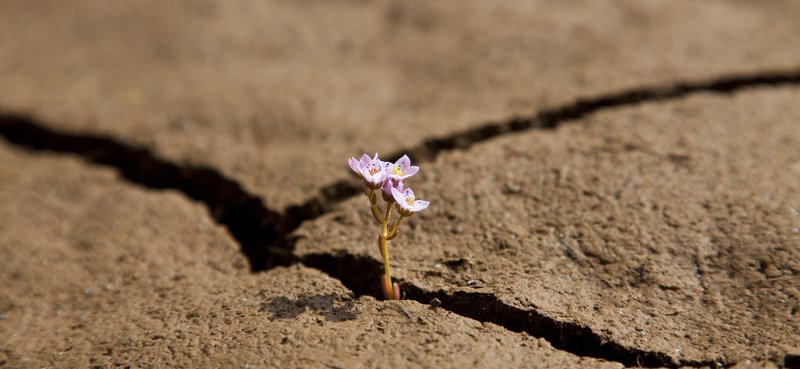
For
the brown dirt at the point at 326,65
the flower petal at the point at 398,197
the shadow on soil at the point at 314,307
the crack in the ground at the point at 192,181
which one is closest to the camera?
the flower petal at the point at 398,197

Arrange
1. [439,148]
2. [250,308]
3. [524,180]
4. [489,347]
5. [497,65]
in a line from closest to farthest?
[489,347], [250,308], [524,180], [439,148], [497,65]

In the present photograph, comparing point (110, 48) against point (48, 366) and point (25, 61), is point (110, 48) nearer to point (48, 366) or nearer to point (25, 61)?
point (25, 61)

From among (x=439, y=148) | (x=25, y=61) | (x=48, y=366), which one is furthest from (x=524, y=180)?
(x=25, y=61)

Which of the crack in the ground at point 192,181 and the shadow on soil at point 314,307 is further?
the crack in the ground at point 192,181

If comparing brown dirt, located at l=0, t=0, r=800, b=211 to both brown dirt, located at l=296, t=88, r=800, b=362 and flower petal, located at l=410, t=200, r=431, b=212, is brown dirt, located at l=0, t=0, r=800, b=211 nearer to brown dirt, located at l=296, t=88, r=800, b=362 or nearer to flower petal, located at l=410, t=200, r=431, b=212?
brown dirt, located at l=296, t=88, r=800, b=362

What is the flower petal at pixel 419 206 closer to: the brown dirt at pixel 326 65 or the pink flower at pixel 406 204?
the pink flower at pixel 406 204

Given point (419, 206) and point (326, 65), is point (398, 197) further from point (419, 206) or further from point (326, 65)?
point (326, 65)

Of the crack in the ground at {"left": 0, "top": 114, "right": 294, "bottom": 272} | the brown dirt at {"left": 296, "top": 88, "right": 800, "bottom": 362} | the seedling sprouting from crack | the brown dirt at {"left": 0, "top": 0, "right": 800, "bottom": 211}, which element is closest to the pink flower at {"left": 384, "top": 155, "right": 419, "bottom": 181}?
the seedling sprouting from crack

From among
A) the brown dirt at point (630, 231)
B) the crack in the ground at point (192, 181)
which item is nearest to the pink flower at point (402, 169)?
the brown dirt at point (630, 231)
